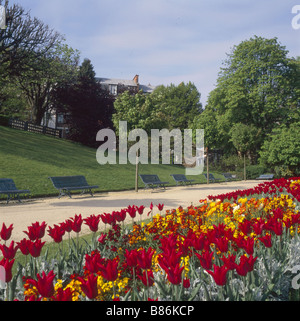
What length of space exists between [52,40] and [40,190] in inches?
861

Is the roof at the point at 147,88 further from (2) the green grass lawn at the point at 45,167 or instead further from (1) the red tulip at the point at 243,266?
(1) the red tulip at the point at 243,266

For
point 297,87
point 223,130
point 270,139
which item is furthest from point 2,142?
point 297,87

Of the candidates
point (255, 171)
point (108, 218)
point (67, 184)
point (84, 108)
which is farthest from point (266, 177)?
point (108, 218)

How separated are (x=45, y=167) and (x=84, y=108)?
60.4 ft

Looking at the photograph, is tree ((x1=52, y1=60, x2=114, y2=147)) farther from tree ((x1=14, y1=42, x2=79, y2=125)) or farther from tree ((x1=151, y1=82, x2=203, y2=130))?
tree ((x1=151, y1=82, x2=203, y2=130))

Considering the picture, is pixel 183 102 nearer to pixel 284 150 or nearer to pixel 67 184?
pixel 284 150

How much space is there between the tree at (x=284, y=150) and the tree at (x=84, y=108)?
689 inches

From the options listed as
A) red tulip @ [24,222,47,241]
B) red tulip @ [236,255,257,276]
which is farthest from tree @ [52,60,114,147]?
red tulip @ [236,255,257,276]

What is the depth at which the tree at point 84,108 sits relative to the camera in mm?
33938

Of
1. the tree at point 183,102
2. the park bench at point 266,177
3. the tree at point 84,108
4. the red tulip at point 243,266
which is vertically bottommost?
the park bench at point 266,177

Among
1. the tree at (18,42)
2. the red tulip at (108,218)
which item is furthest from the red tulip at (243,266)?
the tree at (18,42)

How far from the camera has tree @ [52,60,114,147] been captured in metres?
33.9

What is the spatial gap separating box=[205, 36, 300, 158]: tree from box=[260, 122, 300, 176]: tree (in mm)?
2138
